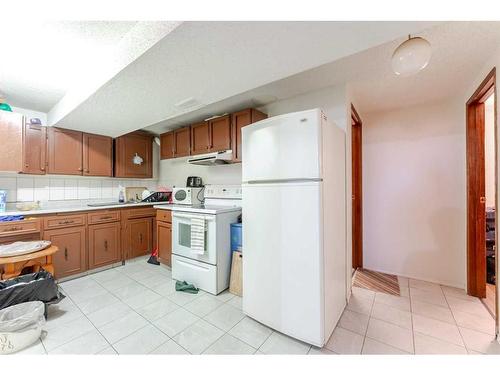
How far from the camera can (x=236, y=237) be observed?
234 centimetres

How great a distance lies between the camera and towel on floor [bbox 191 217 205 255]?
2.25 m

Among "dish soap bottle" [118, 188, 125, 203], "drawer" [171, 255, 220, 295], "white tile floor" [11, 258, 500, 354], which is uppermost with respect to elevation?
"dish soap bottle" [118, 188, 125, 203]

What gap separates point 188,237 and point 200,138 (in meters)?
1.42

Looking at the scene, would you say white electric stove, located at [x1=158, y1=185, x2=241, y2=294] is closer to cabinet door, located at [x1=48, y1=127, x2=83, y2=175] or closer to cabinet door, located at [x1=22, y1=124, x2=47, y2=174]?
cabinet door, located at [x1=48, y1=127, x2=83, y2=175]

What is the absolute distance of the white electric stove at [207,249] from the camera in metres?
2.22

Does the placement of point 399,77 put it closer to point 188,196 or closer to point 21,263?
point 188,196

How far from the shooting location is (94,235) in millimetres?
2793

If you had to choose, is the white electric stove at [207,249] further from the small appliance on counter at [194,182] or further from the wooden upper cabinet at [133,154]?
the wooden upper cabinet at [133,154]

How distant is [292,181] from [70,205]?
132 inches

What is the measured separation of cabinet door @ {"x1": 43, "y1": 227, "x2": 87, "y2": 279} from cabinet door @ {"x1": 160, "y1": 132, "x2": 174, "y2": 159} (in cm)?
156

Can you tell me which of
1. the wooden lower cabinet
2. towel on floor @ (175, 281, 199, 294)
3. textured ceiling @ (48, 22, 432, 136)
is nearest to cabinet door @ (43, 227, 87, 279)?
the wooden lower cabinet
